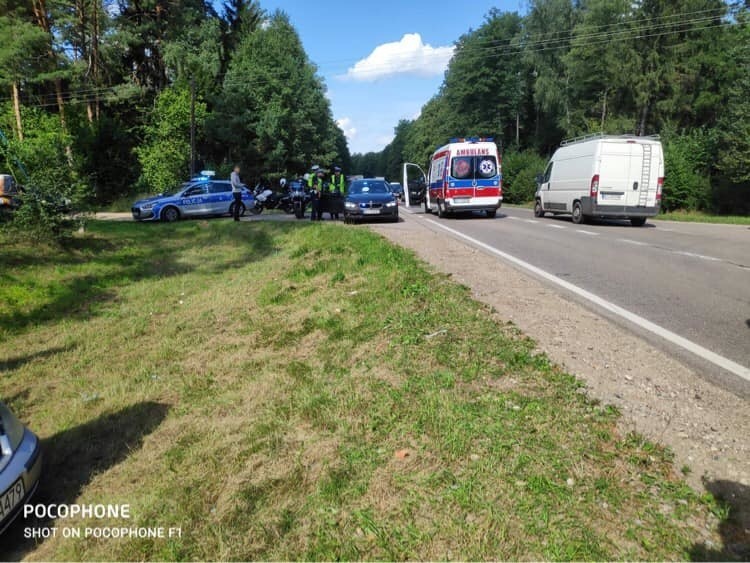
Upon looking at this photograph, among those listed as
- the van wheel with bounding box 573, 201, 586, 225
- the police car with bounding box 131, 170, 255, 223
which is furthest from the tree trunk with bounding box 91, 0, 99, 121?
the van wheel with bounding box 573, 201, 586, 225

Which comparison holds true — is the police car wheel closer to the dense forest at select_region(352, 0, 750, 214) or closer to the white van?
the white van

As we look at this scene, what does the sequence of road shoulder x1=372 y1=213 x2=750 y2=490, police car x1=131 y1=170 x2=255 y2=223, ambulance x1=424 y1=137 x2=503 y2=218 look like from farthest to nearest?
police car x1=131 y1=170 x2=255 y2=223 < ambulance x1=424 y1=137 x2=503 y2=218 < road shoulder x1=372 y1=213 x2=750 y2=490

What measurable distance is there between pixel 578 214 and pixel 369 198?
7.28m

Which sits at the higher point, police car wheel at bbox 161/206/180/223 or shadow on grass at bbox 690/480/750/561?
police car wheel at bbox 161/206/180/223

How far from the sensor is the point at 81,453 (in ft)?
13.0

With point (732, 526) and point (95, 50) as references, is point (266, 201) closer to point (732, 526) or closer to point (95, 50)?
point (95, 50)

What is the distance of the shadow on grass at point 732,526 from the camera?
2102 millimetres

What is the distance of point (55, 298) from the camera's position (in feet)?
28.8

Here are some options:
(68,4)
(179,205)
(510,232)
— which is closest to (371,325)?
(510,232)

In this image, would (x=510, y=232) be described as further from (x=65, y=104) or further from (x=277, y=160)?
(x=65, y=104)

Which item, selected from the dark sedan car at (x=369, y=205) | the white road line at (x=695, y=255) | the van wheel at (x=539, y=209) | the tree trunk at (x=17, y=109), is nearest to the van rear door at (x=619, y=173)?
the van wheel at (x=539, y=209)

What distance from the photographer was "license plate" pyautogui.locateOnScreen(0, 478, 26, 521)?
285cm

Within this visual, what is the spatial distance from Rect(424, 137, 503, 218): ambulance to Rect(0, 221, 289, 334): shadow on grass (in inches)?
284

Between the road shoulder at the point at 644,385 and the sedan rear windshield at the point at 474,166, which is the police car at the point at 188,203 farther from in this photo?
the road shoulder at the point at 644,385
